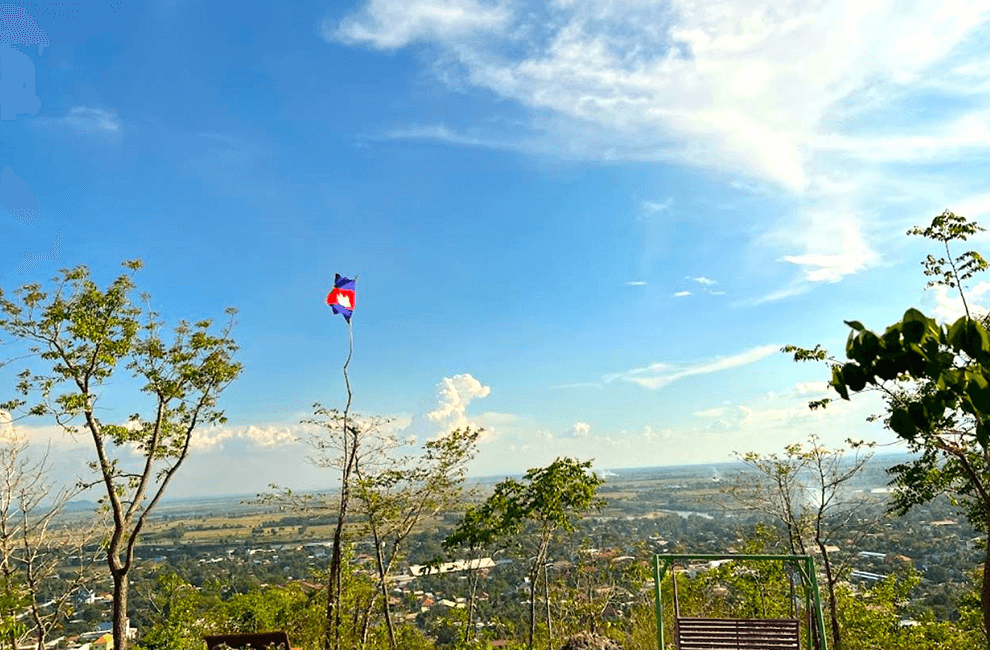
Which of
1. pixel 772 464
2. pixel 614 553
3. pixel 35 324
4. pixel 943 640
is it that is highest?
pixel 35 324

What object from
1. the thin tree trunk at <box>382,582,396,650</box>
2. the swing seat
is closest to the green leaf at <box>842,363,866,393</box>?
the swing seat

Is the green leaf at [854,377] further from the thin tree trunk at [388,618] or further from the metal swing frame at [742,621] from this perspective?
the thin tree trunk at [388,618]

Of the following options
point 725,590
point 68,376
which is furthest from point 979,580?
point 68,376

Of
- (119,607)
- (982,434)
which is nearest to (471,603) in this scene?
(119,607)

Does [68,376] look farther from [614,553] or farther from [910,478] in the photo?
[910,478]

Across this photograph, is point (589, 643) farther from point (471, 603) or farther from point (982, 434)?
point (982, 434)

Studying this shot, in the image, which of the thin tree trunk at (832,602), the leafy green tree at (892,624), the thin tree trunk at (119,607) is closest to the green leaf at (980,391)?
the thin tree trunk at (119,607)
